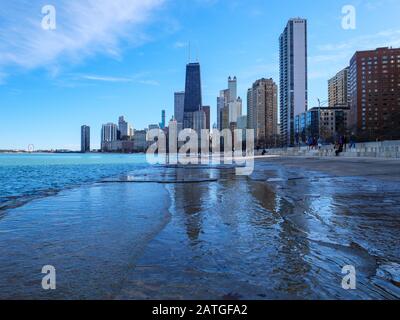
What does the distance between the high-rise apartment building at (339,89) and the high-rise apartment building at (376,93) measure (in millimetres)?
16780

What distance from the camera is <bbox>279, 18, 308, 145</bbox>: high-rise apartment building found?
14812 centimetres

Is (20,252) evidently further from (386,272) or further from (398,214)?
(398,214)

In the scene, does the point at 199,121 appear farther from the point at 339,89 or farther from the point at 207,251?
the point at 207,251

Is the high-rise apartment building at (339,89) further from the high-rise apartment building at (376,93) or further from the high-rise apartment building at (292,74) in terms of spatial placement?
the high-rise apartment building at (376,93)

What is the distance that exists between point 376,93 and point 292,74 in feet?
196

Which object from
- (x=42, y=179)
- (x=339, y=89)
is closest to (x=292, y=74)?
(x=339, y=89)

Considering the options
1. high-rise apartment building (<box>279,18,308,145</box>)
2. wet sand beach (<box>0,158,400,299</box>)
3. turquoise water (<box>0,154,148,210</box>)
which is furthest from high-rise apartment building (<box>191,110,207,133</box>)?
wet sand beach (<box>0,158,400,299</box>)

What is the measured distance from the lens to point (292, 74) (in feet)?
527

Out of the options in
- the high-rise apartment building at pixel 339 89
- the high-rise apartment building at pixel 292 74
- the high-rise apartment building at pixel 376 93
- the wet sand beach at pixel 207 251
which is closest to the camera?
the wet sand beach at pixel 207 251

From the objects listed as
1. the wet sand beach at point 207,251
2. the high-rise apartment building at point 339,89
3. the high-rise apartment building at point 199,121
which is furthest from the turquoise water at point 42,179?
the high-rise apartment building at point 199,121

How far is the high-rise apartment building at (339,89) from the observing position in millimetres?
130625

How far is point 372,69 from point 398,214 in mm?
98158

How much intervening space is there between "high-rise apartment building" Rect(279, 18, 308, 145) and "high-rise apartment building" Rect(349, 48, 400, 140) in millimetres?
35240
